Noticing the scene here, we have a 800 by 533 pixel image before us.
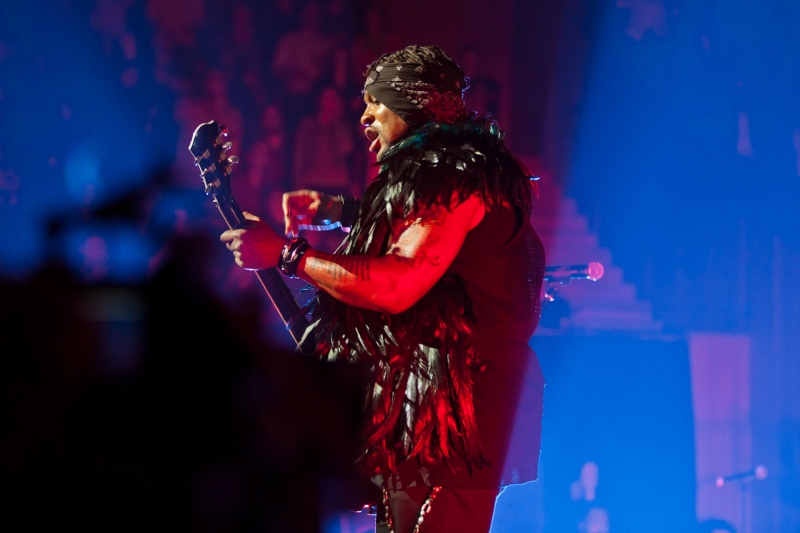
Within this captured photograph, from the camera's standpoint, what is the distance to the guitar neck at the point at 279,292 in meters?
1.29

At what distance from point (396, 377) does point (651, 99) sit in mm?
2130

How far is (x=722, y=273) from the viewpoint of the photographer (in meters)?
2.83

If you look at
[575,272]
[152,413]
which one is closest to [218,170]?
[152,413]

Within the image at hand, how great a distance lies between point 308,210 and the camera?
1.58 meters

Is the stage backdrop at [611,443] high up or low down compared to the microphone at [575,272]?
down

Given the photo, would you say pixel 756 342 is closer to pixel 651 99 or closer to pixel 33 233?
pixel 651 99

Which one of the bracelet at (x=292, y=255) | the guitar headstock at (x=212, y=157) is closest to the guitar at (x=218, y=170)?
the guitar headstock at (x=212, y=157)

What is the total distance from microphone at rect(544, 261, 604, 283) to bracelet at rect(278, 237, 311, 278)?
123 centimetres

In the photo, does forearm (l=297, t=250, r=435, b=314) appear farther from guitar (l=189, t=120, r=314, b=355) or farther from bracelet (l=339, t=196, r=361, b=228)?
bracelet (l=339, t=196, r=361, b=228)

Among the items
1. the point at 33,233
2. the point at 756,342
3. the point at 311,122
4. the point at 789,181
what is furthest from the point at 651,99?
the point at 33,233

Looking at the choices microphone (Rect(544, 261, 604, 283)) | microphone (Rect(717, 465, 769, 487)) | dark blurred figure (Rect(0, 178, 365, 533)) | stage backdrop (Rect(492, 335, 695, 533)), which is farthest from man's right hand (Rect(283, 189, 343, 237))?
microphone (Rect(717, 465, 769, 487))

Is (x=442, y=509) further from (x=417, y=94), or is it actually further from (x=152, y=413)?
(x=417, y=94)

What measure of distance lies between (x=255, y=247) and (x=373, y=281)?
0.25 meters

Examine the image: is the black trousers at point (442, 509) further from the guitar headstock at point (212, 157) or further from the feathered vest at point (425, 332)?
the guitar headstock at point (212, 157)
